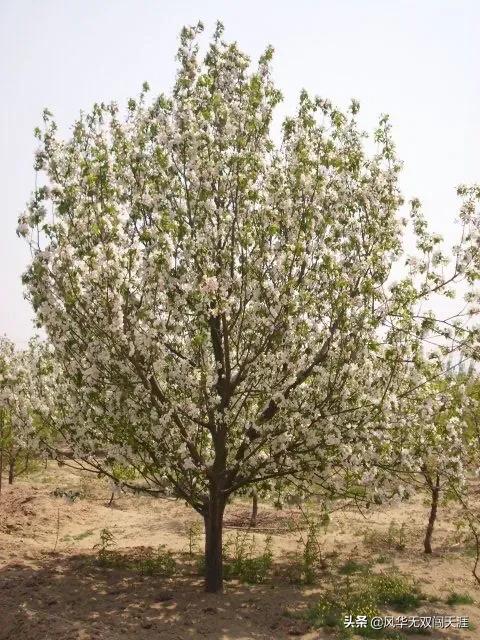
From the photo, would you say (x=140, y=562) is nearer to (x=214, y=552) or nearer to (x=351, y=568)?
(x=214, y=552)

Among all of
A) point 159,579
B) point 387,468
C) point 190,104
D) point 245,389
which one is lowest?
point 159,579

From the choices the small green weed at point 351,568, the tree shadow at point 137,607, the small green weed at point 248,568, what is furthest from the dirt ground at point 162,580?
the small green weed at point 248,568

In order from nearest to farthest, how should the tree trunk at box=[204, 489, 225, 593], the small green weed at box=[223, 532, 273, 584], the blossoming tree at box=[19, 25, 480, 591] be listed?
the blossoming tree at box=[19, 25, 480, 591] → the tree trunk at box=[204, 489, 225, 593] → the small green weed at box=[223, 532, 273, 584]

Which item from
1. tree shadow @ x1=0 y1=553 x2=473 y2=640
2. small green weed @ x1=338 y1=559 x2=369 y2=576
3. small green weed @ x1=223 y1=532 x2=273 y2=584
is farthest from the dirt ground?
small green weed @ x1=223 y1=532 x2=273 y2=584

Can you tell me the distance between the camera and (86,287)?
35.9 ft

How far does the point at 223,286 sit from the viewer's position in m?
10.5

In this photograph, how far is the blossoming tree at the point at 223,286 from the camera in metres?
10.7

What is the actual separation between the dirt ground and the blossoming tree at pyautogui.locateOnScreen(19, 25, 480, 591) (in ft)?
9.02

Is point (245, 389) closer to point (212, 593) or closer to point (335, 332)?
point (335, 332)

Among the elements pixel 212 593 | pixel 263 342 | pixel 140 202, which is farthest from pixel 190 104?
pixel 212 593

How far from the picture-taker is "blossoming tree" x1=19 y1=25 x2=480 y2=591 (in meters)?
10.7

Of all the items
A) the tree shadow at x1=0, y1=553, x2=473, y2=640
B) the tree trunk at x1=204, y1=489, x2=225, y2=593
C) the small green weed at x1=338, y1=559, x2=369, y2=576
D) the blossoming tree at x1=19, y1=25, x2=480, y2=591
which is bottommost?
the small green weed at x1=338, y1=559, x2=369, y2=576

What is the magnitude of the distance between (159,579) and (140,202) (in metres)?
10.2

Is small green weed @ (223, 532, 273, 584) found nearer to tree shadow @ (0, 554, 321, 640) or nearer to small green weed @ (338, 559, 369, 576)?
tree shadow @ (0, 554, 321, 640)
